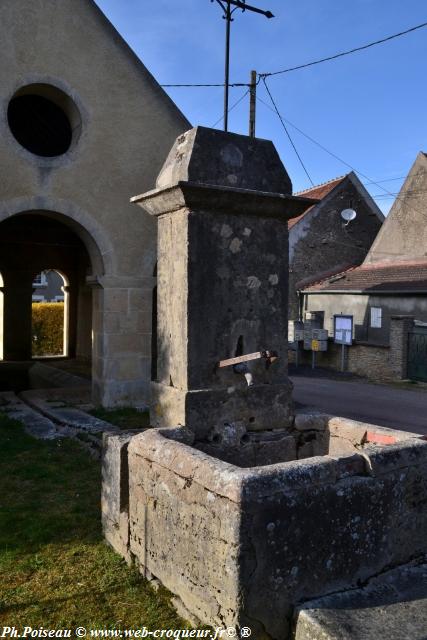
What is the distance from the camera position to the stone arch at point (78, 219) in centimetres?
827

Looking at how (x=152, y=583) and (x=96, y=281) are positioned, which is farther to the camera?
(x=96, y=281)

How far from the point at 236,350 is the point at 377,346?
13.6 metres

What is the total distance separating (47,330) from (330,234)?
12286mm

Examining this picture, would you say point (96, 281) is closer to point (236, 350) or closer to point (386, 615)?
point (236, 350)

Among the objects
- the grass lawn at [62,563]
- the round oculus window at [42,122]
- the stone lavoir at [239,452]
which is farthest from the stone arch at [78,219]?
the stone lavoir at [239,452]

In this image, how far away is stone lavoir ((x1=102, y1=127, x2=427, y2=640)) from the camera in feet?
9.63

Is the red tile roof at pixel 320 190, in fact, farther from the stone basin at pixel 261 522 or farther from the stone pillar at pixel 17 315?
the stone basin at pixel 261 522

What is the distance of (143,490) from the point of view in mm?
3688

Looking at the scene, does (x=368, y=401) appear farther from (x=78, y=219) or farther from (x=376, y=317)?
(x=78, y=219)

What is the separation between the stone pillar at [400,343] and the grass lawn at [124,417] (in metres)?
9.80

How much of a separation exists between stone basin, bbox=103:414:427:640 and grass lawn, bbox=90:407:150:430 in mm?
3912

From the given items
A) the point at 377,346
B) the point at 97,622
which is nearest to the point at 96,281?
the point at 97,622

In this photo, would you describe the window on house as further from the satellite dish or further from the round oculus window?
the round oculus window

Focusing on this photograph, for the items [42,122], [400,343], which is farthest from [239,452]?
[400,343]
